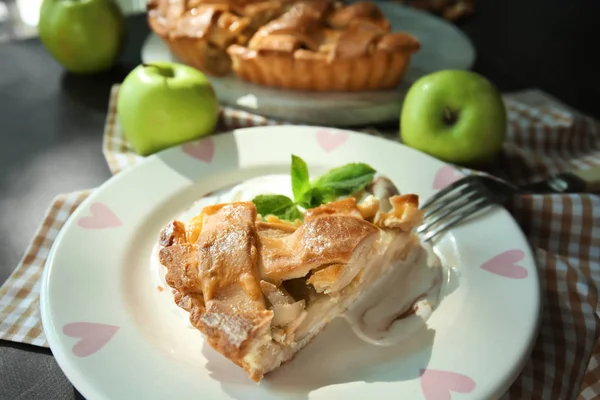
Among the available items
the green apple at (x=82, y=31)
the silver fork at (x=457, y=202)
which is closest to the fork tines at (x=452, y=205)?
the silver fork at (x=457, y=202)

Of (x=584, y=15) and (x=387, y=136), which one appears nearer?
(x=387, y=136)

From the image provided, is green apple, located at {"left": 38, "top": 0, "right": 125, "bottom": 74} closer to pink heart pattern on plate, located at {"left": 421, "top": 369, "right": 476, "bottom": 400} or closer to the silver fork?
the silver fork

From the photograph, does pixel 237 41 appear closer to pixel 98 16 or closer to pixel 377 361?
pixel 98 16

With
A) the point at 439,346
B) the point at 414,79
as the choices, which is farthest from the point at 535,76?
the point at 439,346

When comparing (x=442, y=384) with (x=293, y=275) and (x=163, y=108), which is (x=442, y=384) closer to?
(x=293, y=275)

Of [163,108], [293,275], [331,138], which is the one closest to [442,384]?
[293,275]

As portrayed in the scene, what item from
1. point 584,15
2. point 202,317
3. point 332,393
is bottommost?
point 584,15
